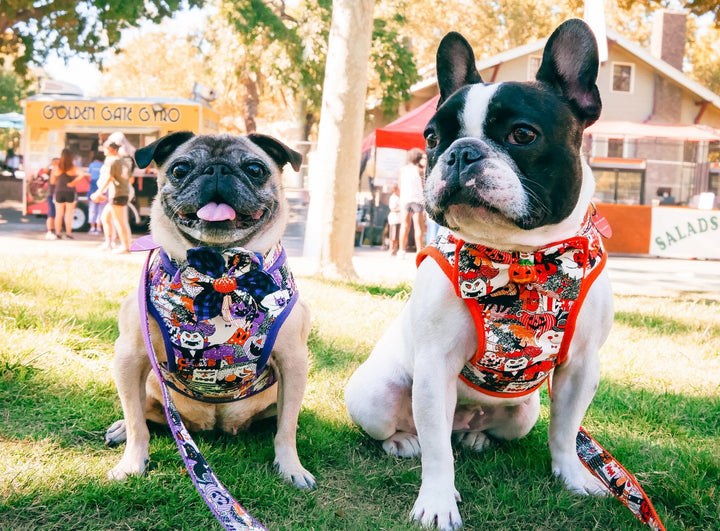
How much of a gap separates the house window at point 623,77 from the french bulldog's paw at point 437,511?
92.3 ft

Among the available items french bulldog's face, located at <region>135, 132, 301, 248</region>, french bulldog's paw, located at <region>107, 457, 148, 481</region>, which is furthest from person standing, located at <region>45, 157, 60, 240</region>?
french bulldog's paw, located at <region>107, 457, 148, 481</region>

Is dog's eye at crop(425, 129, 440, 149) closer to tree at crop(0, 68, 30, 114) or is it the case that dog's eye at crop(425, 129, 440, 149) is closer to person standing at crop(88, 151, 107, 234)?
person standing at crop(88, 151, 107, 234)

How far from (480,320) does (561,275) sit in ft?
1.19

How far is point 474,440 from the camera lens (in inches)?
133

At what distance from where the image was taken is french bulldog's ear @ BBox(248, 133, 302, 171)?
3.21 m

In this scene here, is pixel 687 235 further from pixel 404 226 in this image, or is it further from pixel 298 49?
pixel 298 49

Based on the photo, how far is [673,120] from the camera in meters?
27.5

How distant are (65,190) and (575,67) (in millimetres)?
14215

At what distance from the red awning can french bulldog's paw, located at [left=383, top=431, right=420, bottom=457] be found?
19959 mm

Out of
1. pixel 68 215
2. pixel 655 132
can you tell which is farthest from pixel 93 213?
pixel 655 132

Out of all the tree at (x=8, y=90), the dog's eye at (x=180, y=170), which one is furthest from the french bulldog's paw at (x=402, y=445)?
the tree at (x=8, y=90)

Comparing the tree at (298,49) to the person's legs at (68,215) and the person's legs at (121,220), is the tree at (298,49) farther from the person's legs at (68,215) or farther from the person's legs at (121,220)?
the person's legs at (121,220)

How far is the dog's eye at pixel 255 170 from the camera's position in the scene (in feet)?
10.1

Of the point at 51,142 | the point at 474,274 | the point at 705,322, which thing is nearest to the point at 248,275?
the point at 474,274
